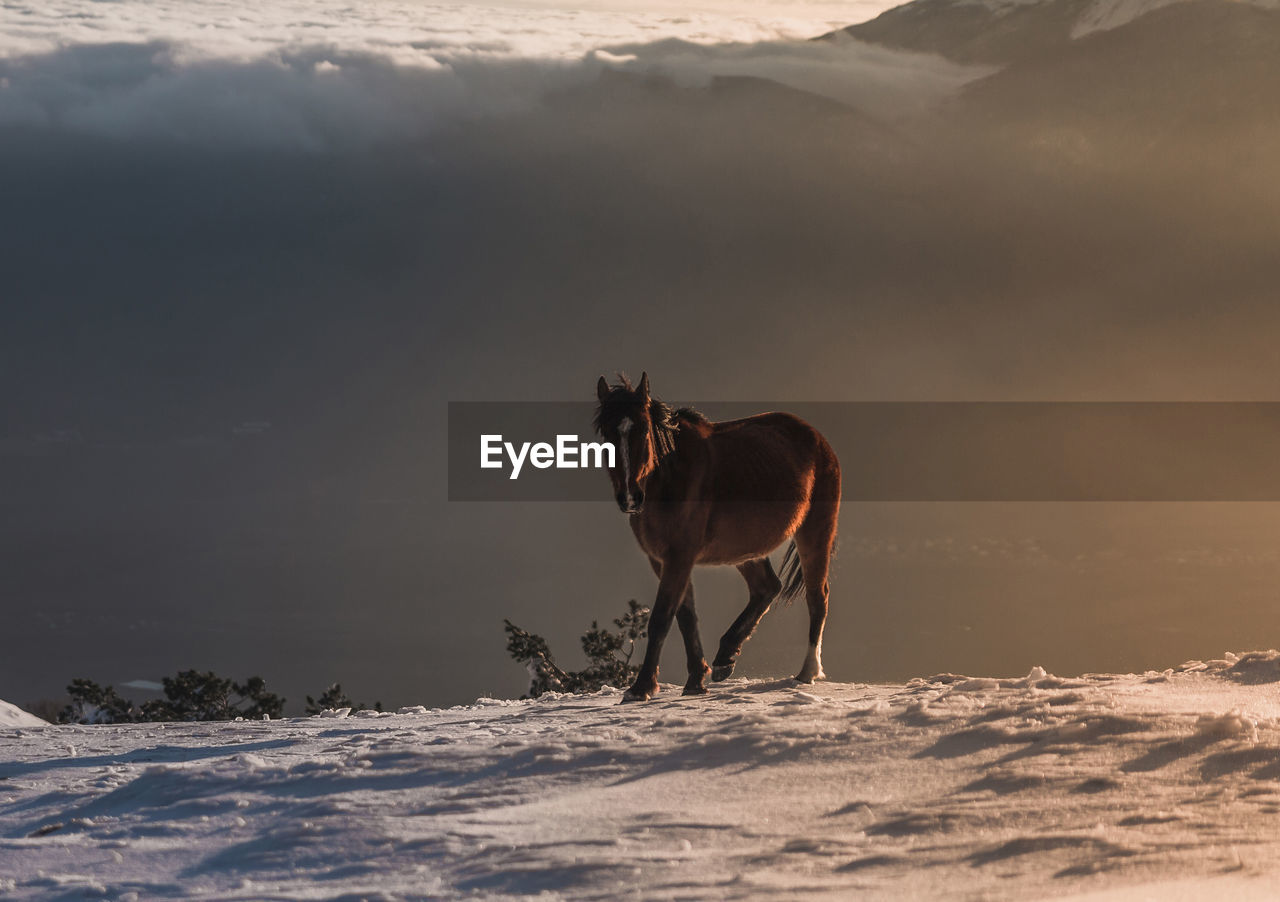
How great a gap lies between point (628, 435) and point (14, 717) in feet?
26.3

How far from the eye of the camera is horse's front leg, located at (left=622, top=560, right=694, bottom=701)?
32.4 feet

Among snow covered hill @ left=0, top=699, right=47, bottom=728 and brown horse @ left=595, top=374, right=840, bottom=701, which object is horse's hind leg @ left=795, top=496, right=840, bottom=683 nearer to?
brown horse @ left=595, top=374, right=840, bottom=701

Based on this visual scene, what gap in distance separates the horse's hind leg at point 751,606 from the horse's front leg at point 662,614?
127 centimetres

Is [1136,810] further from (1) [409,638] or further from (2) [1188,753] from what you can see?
(1) [409,638]

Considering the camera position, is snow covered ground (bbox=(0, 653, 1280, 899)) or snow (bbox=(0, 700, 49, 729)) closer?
snow covered ground (bbox=(0, 653, 1280, 899))

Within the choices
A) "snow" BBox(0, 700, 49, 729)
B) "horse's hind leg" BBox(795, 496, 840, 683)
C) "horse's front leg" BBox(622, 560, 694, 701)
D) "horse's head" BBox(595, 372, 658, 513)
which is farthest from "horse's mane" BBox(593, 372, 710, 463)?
"snow" BBox(0, 700, 49, 729)

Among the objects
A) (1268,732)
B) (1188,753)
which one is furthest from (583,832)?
(1268,732)

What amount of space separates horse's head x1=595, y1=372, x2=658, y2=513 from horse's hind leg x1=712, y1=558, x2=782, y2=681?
2.10m

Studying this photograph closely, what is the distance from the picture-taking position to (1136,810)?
19.6 ft

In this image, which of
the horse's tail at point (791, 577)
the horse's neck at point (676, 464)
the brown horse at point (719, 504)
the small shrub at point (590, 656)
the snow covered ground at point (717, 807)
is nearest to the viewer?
the snow covered ground at point (717, 807)

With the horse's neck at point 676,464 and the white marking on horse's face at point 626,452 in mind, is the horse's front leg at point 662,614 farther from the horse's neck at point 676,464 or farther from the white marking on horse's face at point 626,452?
the white marking on horse's face at point 626,452

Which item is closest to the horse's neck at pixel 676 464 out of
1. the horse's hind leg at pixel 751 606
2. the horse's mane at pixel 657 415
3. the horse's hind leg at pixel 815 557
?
the horse's mane at pixel 657 415

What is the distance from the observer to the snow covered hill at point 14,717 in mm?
12680

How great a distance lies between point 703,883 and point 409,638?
92550 millimetres
